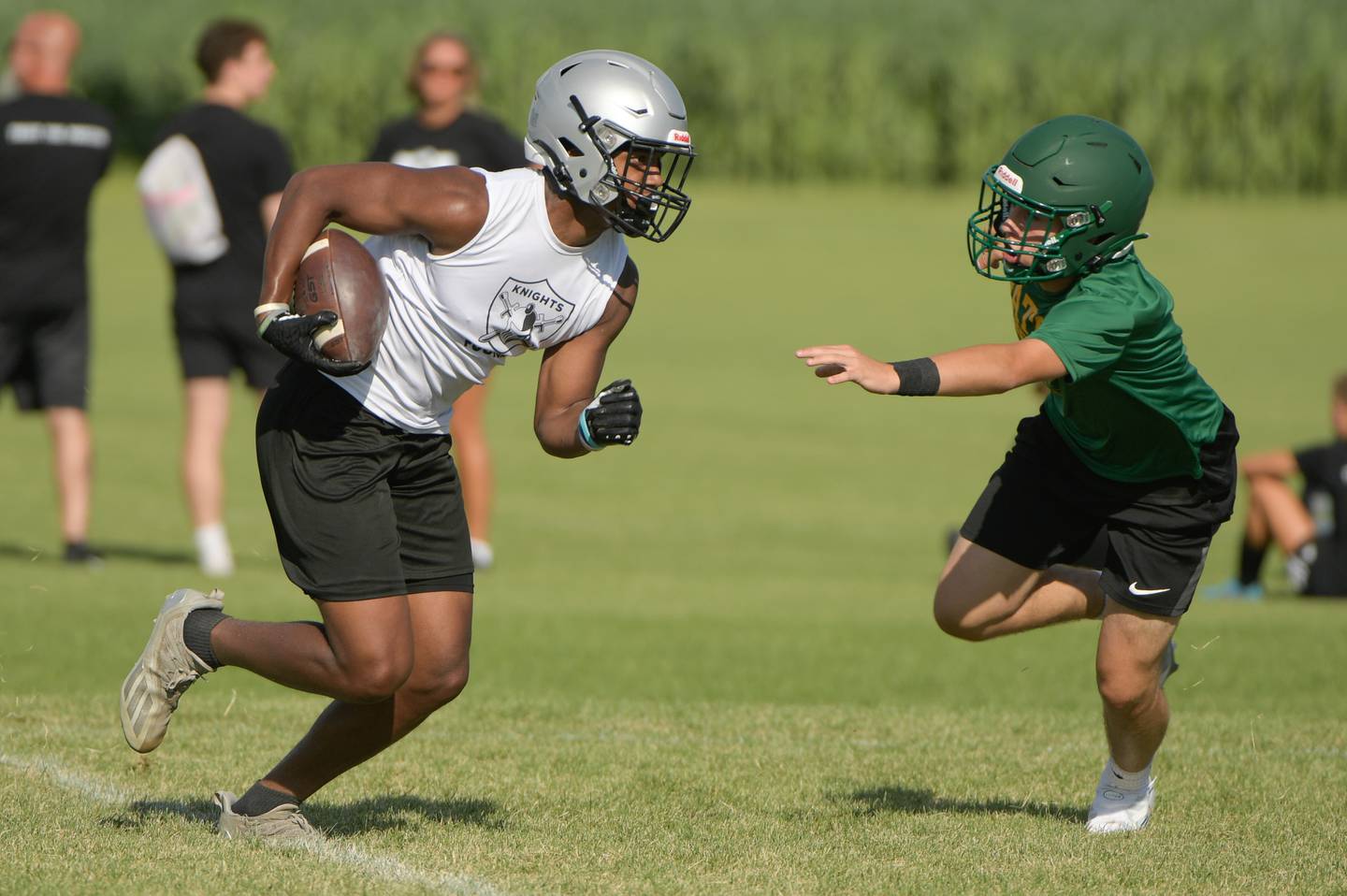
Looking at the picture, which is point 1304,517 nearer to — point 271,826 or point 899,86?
point 271,826

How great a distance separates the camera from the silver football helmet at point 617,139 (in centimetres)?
519

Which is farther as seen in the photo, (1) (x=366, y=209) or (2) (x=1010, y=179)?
(2) (x=1010, y=179)

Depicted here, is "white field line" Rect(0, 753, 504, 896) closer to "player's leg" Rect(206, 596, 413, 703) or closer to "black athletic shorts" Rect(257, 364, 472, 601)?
"player's leg" Rect(206, 596, 413, 703)

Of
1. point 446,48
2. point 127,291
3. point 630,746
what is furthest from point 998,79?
point 630,746

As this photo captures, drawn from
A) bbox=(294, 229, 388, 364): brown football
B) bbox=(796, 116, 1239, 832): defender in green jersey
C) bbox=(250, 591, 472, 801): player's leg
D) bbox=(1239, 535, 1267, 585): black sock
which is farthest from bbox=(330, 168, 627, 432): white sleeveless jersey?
bbox=(1239, 535, 1267, 585): black sock

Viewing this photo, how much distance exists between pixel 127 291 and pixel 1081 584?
22776mm

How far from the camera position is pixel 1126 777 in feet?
18.9

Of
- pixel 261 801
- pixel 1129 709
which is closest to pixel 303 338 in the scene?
pixel 261 801

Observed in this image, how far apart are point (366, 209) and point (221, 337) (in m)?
5.60

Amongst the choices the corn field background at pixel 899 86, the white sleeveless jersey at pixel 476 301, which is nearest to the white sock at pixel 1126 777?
the white sleeveless jersey at pixel 476 301

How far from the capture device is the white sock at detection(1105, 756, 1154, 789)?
18.9ft

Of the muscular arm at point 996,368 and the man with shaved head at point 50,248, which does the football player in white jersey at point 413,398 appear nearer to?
the muscular arm at point 996,368

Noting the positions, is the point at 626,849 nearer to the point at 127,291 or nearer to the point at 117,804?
the point at 117,804

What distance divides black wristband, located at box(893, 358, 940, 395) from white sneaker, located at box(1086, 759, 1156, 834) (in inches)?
67.2
